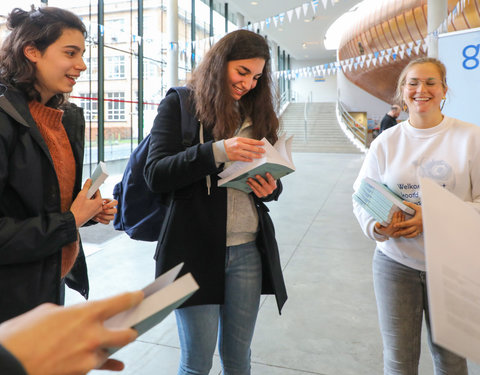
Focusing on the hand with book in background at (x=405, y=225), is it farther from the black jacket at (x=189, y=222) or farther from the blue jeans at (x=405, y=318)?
→ the black jacket at (x=189, y=222)

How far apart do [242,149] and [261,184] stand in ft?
0.63

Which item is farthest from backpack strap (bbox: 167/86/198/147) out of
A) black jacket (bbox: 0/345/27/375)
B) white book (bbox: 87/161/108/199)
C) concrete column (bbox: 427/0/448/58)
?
concrete column (bbox: 427/0/448/58)

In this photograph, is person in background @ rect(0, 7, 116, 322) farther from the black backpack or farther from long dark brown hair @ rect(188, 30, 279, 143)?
long dark brown hair @ rect(188, 30, 279, 143)

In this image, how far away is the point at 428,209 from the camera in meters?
0.73

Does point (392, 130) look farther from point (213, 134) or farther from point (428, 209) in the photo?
point (428, 209)

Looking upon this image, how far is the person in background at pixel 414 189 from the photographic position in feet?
5.09

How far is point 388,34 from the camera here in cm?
1142

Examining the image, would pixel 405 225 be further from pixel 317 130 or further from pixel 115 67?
pixel 317 130

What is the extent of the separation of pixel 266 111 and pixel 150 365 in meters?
1.67

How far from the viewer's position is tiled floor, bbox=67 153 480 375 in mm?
2373

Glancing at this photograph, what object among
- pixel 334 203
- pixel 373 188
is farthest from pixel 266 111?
pixel 334 203

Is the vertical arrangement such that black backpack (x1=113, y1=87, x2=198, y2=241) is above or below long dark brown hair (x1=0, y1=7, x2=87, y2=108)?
below

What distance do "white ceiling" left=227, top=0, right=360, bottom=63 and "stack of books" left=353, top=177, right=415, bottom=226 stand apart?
9.87 m

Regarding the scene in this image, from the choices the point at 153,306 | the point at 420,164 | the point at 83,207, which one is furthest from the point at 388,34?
the point at 153,306
